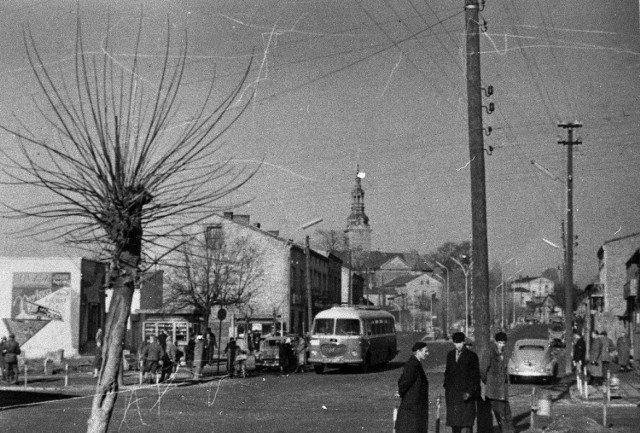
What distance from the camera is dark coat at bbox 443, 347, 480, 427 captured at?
39.3 ft

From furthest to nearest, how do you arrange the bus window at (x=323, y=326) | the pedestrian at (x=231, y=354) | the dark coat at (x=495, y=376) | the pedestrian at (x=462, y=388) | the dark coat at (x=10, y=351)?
the bus window at (x=323, y=326)
the pedestrian at (x=231, y=354)
the dark coat at (x=10, y=351)
the dark coat at (x=495, y=376)
the pedestrian at (x=462, y=388)

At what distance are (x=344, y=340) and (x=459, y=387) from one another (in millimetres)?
23507

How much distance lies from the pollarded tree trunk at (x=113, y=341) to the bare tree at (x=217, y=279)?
32375 millimetres

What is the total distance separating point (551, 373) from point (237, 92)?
23235 mm

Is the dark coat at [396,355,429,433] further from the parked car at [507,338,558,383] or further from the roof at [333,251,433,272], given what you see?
the roof at [333,251,433,272]

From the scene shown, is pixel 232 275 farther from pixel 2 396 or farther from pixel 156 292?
pixel 2 396

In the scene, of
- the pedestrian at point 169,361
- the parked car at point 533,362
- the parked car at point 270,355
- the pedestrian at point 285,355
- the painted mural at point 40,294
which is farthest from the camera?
the painted mural at point 40,294

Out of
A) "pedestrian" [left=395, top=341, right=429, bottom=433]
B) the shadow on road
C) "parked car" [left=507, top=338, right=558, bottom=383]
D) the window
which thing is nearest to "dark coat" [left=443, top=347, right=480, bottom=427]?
"pedestrian" [left=395, top=341, right=429, bottom=433]

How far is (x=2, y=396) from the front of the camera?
22.8 metres

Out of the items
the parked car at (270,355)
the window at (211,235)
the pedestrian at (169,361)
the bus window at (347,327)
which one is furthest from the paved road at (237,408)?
the parked car at (270,355)

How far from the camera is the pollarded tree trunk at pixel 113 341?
26.2 feet

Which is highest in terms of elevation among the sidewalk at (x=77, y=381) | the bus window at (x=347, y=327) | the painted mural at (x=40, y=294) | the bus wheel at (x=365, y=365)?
the painted mural at (x=40, y=294)

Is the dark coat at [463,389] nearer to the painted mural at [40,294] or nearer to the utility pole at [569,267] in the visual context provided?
the utility pole at [569,267]

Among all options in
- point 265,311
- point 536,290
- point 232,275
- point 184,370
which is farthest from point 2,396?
point 536,290
